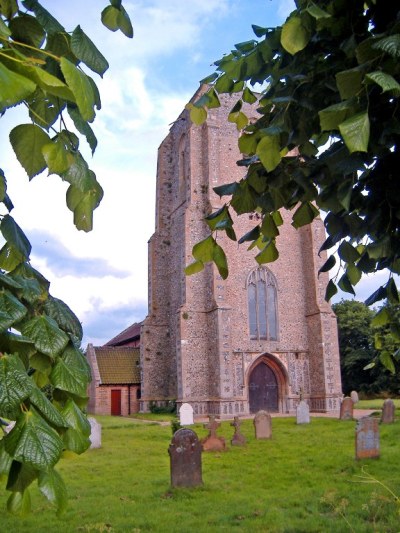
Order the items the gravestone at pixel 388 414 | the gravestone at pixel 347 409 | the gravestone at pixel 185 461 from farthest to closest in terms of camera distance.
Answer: the gravestone at pixel 347 409
the gravestone at pixel 388 414
the gravestone at pixel 185 461

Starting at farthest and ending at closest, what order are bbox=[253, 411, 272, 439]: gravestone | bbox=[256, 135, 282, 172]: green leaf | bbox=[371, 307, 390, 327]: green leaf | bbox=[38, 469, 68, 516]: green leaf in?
bbox=[253, 411, 272, 439]: gravestone, bbox=[371, 307, 390, 327]: green leaf, bbox=[256, 135, 282, 172]: green leaf, bbox=[38, 469, 68, 516]: green leaf

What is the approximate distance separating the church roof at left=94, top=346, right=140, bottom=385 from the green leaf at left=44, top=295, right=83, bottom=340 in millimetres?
28805

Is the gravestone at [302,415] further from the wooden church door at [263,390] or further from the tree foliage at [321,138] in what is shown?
the tree foliage at [321,138]

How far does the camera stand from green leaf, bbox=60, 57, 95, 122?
39.5 inches

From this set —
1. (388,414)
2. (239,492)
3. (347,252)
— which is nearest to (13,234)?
(347,252)

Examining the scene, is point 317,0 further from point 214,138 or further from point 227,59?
A: point 214,138

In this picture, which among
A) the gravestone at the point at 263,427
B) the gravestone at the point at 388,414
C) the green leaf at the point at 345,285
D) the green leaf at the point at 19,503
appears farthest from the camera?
the gravestone at the point at 388,414

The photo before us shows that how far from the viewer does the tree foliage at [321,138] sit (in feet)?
7.89

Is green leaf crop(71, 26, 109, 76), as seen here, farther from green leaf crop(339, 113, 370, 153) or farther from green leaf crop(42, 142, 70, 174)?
green leaf crop(339, 113, 370, 153)

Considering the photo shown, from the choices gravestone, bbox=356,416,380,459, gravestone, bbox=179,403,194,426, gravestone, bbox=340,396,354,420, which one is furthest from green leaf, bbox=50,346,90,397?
gravestone, bbox=340,396,354,420

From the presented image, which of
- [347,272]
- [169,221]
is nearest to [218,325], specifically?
[169,221]

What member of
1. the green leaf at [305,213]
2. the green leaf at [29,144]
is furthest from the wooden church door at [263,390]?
the green leaf at [29,144]

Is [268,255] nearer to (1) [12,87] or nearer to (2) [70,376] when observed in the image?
(2) [70,376]

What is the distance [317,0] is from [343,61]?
50 centimetres
